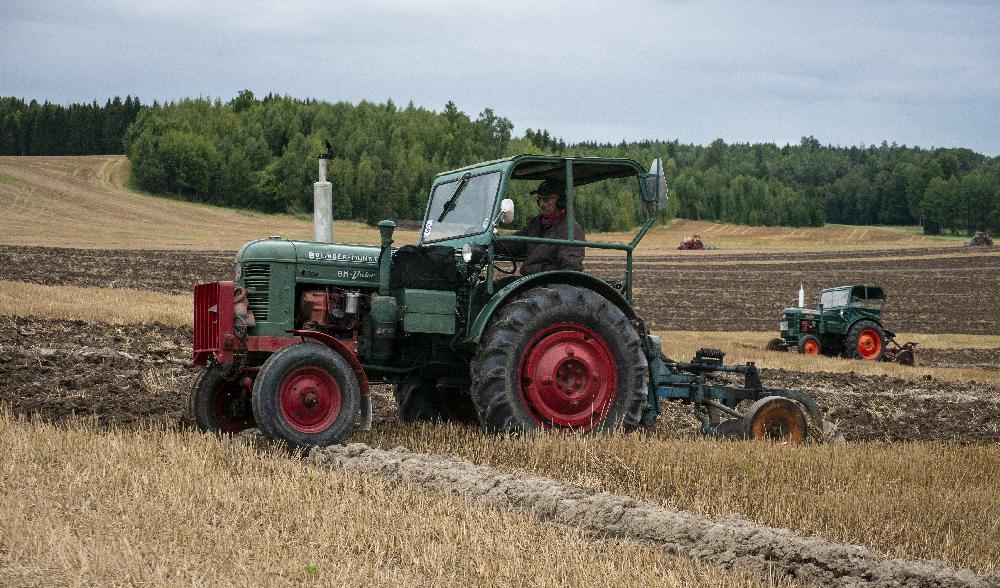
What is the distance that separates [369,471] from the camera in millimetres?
7598

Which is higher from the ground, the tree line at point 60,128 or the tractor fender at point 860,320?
the tree line at point 60,128

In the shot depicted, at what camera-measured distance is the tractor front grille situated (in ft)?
28.1

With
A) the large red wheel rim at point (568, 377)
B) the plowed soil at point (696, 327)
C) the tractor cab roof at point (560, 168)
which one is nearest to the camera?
the large red wheel rim at point (568, 377)

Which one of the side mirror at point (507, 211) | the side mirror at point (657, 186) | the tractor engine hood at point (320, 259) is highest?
the side mirror at point (657, 186)

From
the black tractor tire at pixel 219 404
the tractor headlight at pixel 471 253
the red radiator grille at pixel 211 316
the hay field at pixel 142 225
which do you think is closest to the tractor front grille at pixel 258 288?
the red radiator grille at pixel 211 316

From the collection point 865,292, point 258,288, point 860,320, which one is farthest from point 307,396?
point 865,292

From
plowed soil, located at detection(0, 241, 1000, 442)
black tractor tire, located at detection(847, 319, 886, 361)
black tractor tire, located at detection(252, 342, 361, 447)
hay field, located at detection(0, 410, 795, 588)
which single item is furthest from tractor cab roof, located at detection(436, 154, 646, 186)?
black tractor tire, located at detection(847, 319, 886, 361)

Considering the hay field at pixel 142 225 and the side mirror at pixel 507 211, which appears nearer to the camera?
the side mirror at pixel 507 211

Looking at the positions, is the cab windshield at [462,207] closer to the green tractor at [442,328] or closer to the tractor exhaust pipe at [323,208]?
the green tractor at [442,328]

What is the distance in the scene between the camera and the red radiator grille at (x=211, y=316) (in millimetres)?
8484

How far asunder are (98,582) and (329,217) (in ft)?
19.1

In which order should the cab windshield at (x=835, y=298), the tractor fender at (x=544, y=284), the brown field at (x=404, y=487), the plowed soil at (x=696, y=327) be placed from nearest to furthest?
1. the brown field at (x=404, y=487)
2. the tractor fender at (x=544, y=284)
3. the plowed soil at (x=696, y=327)
4. the cab windshield at (x=835, y=298)

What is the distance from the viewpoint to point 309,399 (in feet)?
26.6

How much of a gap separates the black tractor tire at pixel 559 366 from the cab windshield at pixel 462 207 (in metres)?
0.83
